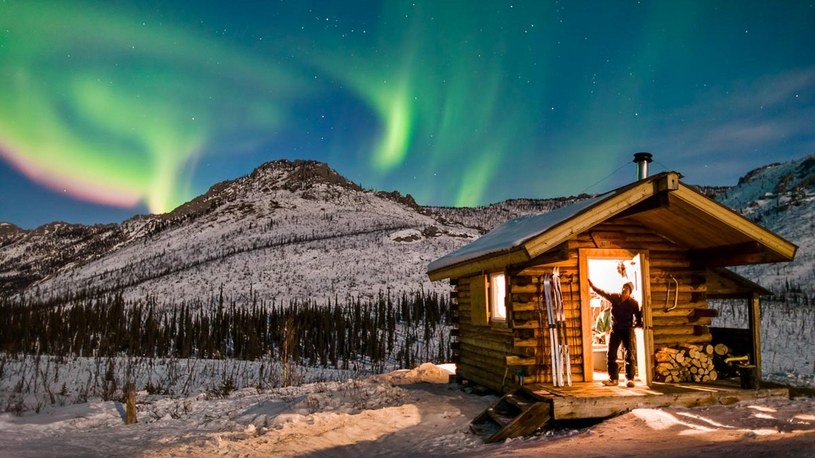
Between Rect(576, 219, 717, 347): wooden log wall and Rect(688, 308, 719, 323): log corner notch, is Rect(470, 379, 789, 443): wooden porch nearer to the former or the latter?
Rect(576, 219, 717, 347): wooden log wall

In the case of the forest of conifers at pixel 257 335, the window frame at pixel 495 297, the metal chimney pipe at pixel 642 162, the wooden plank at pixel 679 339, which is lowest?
the forest of conifers at pixel 257 335

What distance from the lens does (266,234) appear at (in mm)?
74438

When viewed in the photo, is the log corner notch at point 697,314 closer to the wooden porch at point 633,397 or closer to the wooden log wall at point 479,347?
the wooden porch at point 633,397

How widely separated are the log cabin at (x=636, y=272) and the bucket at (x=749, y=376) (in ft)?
4.54

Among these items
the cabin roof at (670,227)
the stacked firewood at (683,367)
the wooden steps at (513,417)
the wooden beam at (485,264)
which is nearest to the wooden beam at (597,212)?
the cabin roof at (670,227)

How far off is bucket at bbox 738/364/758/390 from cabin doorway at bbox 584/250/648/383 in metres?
1.73

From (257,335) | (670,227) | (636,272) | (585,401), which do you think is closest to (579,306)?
Answer: (636,272)

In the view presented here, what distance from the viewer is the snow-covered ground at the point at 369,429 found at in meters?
6.93

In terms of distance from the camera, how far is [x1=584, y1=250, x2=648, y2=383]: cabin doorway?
37.4ft

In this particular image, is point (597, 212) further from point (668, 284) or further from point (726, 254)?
point (726, 254)

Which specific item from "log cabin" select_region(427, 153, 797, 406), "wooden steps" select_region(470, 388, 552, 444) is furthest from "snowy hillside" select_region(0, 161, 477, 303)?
"wooden steps" select_region(470, 388, 552, 444)

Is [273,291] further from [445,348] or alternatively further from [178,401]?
[178,401]

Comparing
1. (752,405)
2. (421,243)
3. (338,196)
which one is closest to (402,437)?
(752,405)

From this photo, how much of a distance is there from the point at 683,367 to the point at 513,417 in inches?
168
